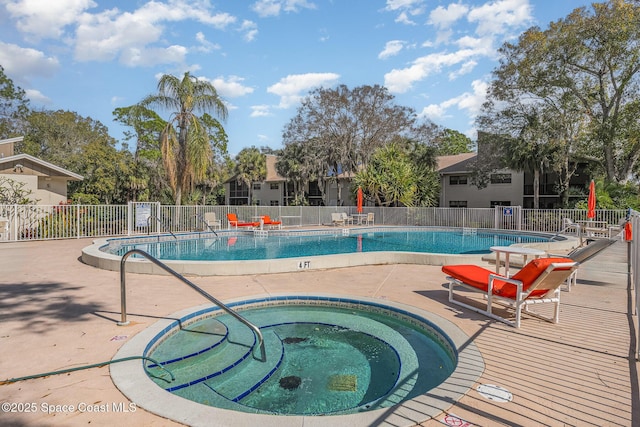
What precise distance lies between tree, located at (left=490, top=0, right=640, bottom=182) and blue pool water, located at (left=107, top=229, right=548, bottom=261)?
9.74 meters

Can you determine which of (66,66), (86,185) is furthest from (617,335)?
(66,66)

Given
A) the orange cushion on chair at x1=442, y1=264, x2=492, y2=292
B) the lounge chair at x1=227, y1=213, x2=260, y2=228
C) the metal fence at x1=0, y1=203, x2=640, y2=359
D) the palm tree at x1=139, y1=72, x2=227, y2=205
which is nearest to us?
the orange cushion on chair at x1=442, y1=264, x2=492, y2=292

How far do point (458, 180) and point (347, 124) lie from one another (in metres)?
11.2

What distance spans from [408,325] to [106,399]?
372 centimetres

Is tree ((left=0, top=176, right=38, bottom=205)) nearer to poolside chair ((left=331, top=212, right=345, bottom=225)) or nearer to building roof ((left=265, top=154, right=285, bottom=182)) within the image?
poolside chair ((left=331, top=212, right=345, bottom=225))

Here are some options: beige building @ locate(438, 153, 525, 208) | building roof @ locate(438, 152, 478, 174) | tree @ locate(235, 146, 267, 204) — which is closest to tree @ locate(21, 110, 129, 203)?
tree @ locate(235, 146, 267, 204)

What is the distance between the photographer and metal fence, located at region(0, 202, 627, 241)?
44.4 feet

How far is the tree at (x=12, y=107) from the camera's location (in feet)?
112

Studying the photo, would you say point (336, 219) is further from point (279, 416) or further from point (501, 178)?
point (279, 416)

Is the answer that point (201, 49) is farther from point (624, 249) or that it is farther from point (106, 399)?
point (624, 249)

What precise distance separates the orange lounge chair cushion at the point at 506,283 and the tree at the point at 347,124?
26.1m

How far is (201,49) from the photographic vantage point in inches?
627

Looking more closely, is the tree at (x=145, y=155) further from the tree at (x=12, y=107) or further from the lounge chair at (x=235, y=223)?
the lounge chair at (x=235, y=223)

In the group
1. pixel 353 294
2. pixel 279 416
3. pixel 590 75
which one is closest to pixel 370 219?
pixel 590 75
